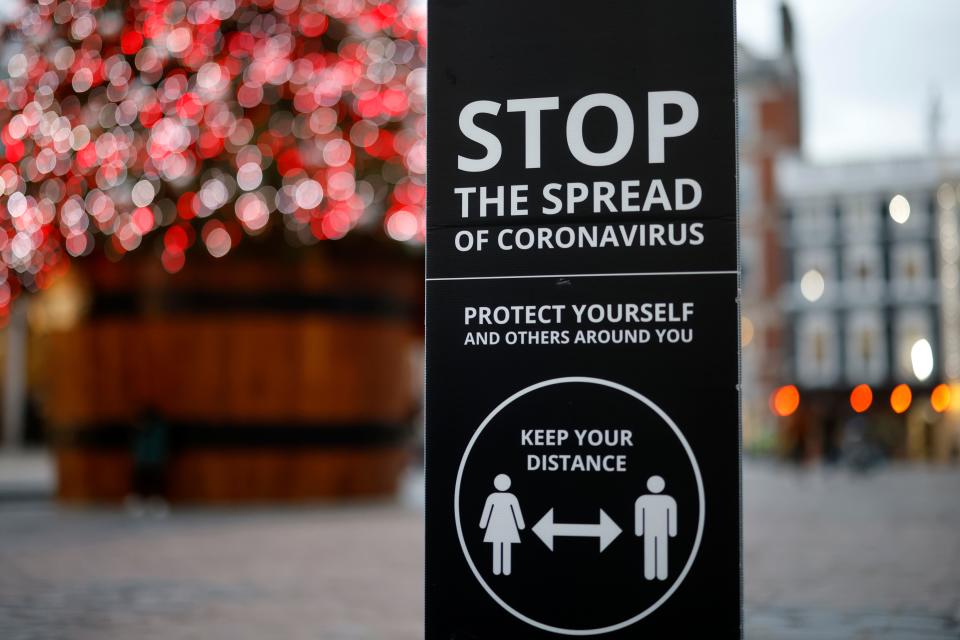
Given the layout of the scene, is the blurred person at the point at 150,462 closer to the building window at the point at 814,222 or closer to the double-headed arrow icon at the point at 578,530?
the double-headed arrow icon at the point at 578,530

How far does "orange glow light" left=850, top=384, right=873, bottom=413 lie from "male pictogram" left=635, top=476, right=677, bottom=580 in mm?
46905

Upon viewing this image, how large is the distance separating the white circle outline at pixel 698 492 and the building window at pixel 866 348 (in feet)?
155

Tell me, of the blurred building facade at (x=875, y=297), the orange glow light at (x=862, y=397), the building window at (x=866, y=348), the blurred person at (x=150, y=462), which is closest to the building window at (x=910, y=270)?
the blurred building facade at (x=875, y=297)

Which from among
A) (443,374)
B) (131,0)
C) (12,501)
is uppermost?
(131,0)

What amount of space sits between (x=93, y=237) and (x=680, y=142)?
1220 cm

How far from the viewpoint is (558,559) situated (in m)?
2.94

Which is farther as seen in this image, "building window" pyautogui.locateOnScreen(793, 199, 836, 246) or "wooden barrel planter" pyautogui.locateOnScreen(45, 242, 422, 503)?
"building window" pyautogui.locateOnScreen(793, 199, 836, 246)

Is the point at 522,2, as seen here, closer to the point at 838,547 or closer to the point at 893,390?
the point at 838,547

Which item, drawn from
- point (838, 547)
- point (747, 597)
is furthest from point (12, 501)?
point (747, 597)

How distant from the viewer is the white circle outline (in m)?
2.83

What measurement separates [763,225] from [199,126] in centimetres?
3902

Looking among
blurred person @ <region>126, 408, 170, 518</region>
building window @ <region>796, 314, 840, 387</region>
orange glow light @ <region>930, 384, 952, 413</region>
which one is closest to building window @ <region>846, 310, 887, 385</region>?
building window @ <region>796, 314, 840, 387</region>

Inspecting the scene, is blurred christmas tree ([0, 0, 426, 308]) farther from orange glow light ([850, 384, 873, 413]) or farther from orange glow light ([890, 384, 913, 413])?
orange glow light ([850, 384, 873, 413])

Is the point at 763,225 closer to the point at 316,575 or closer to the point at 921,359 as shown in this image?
the point at 921,359
